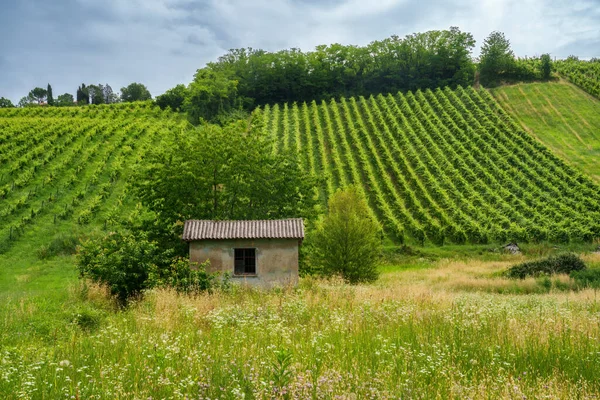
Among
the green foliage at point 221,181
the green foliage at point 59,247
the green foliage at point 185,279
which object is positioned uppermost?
the green foliage at point 221,181

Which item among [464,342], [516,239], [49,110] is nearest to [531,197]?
[516,239]

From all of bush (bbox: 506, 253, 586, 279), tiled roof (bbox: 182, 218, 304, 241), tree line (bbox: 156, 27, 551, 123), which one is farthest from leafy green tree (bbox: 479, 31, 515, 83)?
tiled roof (bbox: 182, 218, 304, 241)

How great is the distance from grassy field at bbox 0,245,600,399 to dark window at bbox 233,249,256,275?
7.70 metres

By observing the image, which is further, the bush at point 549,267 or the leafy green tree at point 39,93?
the leafy green tree at point 39,93

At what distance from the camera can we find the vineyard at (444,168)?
43.3m

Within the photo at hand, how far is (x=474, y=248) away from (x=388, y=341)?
115 ft

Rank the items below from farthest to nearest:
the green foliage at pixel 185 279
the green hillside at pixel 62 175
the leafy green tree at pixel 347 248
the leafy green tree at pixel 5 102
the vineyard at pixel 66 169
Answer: the leafy green tree at pixel 5 102 < the vineyard at pixel 66 169 < the green hillside at pixel 62 175 < the leafy green tree at pixel 347 248 < the green foliage at pixel 185 279

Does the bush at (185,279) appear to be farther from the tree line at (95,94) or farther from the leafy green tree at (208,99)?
the tree line at (95,94)

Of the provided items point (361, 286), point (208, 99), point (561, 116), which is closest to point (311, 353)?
point (361, 286)

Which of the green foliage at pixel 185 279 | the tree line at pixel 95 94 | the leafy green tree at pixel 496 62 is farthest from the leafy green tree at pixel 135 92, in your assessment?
the green foliage at pixel 185 279

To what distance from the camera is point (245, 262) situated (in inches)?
842

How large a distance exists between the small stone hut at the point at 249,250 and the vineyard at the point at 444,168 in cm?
860

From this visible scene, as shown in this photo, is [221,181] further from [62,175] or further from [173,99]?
[173,99]

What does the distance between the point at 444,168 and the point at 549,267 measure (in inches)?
1162
